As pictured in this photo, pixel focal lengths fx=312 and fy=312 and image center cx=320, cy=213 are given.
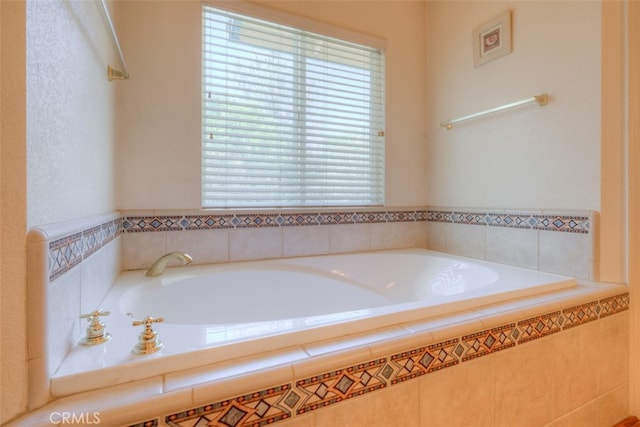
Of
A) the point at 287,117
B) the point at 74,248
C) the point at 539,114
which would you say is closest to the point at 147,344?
the point at 74,248

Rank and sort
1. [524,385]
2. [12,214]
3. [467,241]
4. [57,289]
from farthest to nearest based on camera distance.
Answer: [467,241]
[524,385]
[57,289]
[12,214]

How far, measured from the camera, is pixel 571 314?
1039mm

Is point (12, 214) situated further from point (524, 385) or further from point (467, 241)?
point (467, 241)

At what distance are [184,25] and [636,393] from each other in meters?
2.53

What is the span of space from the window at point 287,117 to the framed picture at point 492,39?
21.6 inches

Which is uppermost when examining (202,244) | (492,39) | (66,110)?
(492,39)

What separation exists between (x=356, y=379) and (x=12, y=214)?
2.31ft

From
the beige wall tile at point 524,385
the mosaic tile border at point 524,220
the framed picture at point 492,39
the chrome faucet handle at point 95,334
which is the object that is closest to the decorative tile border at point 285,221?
the mosaic tile border at point 524,220

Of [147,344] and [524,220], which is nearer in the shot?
[147,344]

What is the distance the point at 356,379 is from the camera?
680 millimetres

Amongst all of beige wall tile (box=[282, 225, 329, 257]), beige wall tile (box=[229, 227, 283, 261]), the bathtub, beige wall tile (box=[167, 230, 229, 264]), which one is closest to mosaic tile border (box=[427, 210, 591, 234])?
the bathtub

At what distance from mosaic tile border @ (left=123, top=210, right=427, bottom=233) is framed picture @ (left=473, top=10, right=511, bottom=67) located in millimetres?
975

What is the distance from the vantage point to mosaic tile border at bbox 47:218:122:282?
61 centimetres

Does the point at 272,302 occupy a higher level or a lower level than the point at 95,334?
lower
